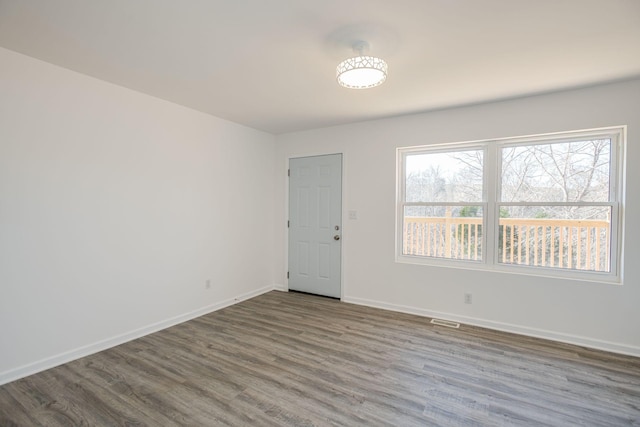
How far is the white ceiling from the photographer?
5.63 ft

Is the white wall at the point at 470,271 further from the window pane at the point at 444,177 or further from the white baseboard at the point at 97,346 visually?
the white baseboard at the point at 97,346

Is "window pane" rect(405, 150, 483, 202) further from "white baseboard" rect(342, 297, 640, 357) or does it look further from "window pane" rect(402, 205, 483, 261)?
"white baseboard" rect(342, 297, 640, 357)

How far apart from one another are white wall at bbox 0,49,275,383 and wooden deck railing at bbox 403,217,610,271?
2.54 meters

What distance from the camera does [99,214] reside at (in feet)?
8.77

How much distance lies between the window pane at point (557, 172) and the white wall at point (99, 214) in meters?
3.40

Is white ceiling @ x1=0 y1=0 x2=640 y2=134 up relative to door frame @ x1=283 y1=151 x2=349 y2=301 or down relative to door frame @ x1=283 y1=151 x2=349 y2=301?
up

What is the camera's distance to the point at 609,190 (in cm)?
282

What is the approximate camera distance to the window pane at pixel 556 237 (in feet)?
9.40

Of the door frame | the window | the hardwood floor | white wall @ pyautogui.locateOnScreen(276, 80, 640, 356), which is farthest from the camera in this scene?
the door frame

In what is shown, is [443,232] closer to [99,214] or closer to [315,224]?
[315,224]

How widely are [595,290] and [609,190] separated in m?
0.95

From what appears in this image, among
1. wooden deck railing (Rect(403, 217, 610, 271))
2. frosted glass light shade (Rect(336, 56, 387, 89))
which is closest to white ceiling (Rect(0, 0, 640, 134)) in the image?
frosted glass light shade (Rect(336, 56, 387, 89))

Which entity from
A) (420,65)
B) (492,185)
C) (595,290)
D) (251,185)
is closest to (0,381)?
(251,185)

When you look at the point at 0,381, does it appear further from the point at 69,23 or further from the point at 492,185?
the point at 492,185
